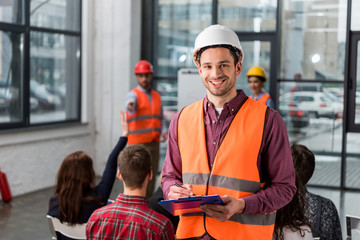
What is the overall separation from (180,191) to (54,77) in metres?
5.67

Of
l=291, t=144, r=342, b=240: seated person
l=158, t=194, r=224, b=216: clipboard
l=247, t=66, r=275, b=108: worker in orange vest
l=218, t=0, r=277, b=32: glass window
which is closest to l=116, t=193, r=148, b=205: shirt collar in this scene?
l=158, t=194, r=224, b=216: clipboard

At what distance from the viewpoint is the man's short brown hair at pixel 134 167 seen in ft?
7.53

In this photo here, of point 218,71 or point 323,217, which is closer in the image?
point 218,71

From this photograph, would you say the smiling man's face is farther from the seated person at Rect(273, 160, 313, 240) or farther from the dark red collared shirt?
the seated person at Rect(273, 160, 313, 240)

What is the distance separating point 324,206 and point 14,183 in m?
4.59

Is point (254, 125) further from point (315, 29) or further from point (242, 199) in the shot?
point (315, 29)

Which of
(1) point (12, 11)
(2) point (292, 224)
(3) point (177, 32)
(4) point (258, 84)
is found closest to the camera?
(2) point (292, 224)

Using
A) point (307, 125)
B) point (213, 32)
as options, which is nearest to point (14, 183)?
point (307, 125)

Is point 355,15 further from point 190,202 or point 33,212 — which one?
point 190,202

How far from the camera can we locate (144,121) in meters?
5.97

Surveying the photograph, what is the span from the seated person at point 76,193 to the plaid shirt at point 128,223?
72 centimetres

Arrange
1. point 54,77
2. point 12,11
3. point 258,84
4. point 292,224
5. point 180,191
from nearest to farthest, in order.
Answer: point 180,191 < point 292,224 < point 12,11 < point 258,84 < point 54,77

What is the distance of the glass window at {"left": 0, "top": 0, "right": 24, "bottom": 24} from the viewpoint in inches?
243

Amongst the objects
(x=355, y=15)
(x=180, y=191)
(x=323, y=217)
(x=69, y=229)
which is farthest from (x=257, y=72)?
(x=180, y=191)
